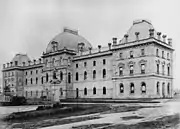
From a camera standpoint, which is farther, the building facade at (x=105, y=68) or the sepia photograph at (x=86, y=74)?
the building facade at (x=105, y=68)

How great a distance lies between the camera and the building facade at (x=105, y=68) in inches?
Result: 1190

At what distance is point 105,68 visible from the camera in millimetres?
35812

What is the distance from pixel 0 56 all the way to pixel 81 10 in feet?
15.4

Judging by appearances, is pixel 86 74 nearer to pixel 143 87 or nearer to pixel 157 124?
pixel 143 87

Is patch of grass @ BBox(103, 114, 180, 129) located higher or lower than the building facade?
lower

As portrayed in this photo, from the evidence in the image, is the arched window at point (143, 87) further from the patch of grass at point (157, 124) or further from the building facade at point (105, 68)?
the patch of grass at point (157, 124)

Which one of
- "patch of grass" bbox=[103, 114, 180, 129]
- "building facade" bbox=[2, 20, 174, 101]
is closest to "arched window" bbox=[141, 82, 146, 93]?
"building facade" bbox=[2, 20, 174, 101]

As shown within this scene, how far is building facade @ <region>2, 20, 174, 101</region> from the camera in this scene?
30.2 m

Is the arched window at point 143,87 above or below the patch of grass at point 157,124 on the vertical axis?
above

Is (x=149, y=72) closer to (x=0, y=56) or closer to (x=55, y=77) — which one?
(x=55, y=77)

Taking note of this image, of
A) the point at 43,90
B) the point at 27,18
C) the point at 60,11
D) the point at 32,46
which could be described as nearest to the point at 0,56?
the point at 32,46

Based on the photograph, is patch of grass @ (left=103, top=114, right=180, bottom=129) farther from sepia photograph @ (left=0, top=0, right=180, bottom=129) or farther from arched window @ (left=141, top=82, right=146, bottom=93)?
arched window @ (left=141, top=82, right=146, bottom=93)

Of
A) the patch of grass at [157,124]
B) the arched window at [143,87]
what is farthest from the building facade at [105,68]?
the patch of grass at [157,124]

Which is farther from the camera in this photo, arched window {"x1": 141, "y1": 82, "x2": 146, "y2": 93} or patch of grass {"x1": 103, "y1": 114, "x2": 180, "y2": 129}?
arched window {"x1": 141, "y1": 82, "x2": 146, "y2": 93}
